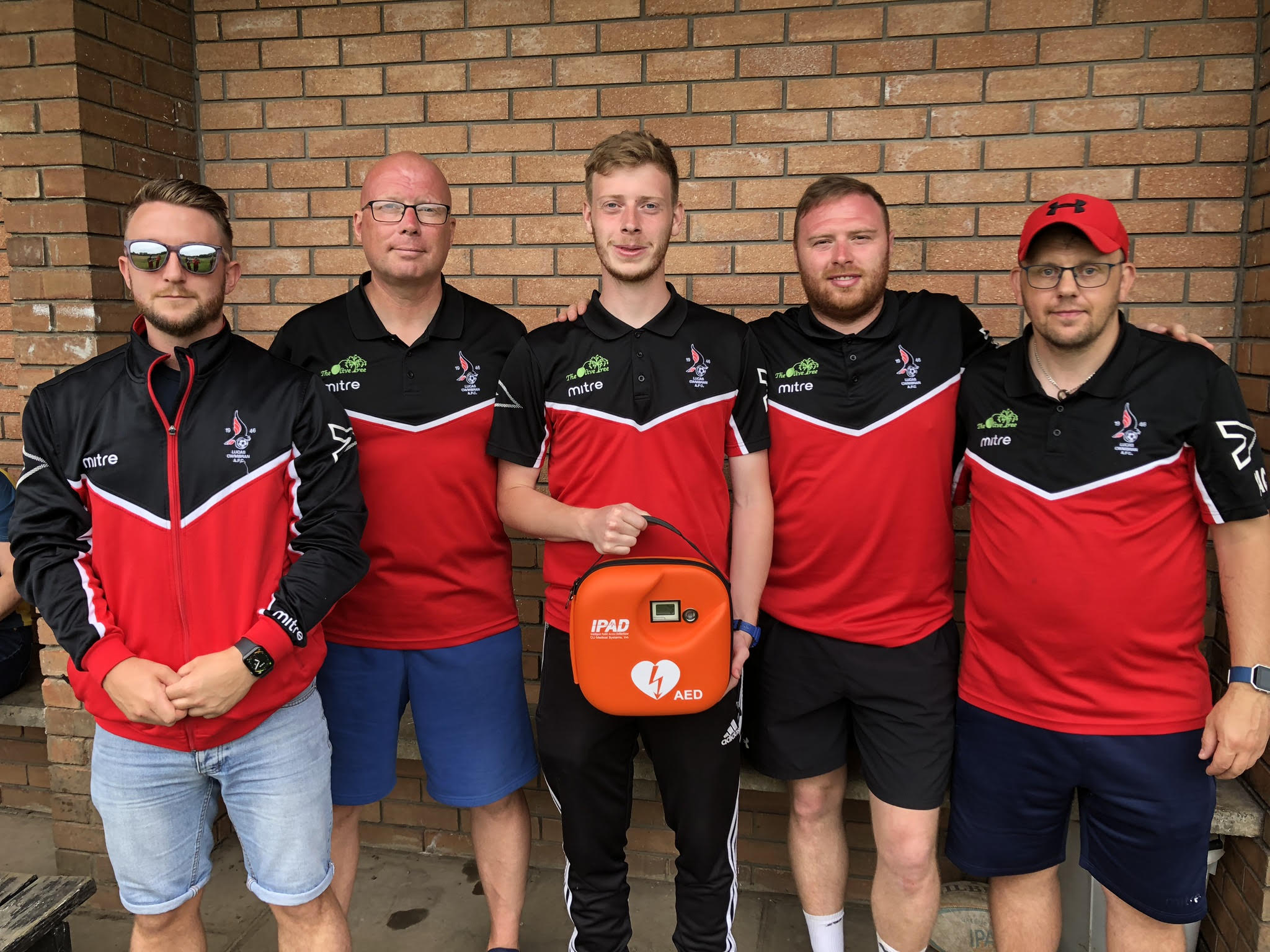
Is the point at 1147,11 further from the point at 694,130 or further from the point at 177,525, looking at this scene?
the point at 177,525

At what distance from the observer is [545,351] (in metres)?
2.51

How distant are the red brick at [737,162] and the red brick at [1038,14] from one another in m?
0.83

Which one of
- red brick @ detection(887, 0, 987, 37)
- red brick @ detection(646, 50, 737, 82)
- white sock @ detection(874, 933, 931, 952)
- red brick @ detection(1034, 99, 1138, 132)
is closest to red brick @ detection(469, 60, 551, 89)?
red brick @ detection(646, 50, 737, 82)

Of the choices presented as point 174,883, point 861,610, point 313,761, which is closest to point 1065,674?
point 861,610

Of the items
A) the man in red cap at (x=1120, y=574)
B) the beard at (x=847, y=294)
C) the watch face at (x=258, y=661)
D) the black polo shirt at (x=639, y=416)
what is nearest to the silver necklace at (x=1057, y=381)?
the man in red cap at (x=1120, y=574)

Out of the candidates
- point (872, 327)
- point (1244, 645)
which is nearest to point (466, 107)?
point (872, 327)

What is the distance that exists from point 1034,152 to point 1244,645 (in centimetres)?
174

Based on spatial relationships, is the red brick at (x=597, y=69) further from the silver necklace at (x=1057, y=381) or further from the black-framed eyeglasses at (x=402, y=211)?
the silver necklace at (x=1057, y=381)

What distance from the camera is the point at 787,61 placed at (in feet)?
10.4

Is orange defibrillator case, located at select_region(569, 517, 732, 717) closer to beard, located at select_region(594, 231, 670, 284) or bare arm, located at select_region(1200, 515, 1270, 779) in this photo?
beard, located at select_region(594, 231, 670, 284)

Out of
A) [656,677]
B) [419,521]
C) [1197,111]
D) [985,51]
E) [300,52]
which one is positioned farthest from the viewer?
[300,52]

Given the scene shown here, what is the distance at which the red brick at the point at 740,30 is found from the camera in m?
3.17

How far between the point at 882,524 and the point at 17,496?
2236 mm

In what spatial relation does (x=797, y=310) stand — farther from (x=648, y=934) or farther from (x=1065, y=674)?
(x=648, y=934)
